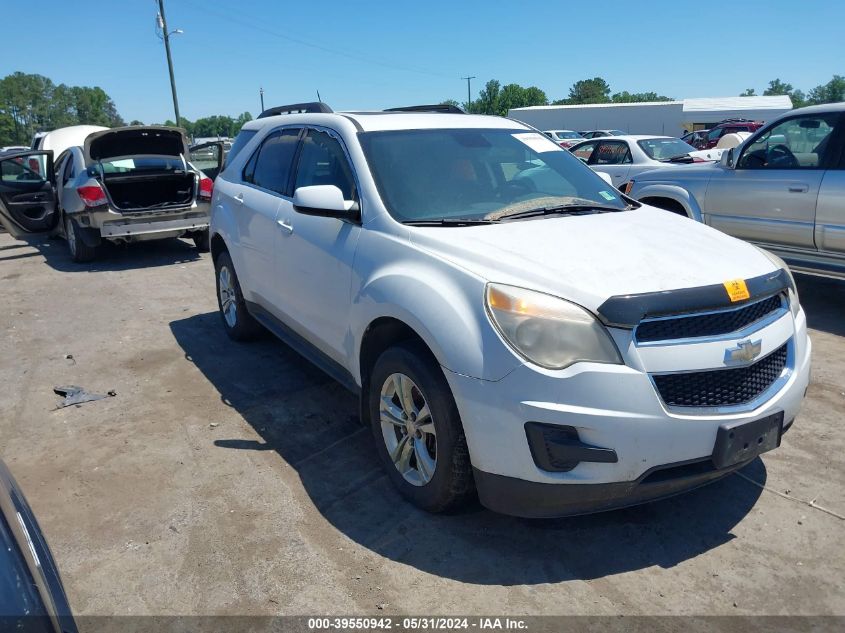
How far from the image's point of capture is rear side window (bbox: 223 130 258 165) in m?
5.61

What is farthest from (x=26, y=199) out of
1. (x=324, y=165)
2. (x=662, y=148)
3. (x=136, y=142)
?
(x=662, y=148)

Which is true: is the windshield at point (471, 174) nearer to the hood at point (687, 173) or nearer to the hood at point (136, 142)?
the hood at point (687, 173)

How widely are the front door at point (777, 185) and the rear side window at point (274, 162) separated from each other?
4804 millimetres

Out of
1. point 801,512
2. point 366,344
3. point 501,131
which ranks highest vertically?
point 501,131

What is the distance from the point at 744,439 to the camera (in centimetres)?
260

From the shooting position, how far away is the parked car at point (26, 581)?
1.44 meters

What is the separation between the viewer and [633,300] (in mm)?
2521

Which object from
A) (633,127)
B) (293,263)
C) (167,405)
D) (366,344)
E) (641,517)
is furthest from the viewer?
(633,127)

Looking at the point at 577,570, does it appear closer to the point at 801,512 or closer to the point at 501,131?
the point at 801,512

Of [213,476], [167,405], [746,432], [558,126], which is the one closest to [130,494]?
[213,476]

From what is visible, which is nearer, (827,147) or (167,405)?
(167,405)

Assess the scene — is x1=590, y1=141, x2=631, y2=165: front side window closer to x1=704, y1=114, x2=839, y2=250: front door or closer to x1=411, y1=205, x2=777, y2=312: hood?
x1=704, y1=114, x2=839, y2=250: front door

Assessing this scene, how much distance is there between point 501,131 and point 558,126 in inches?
2215

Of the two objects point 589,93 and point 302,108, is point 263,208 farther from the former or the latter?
point 589,93
